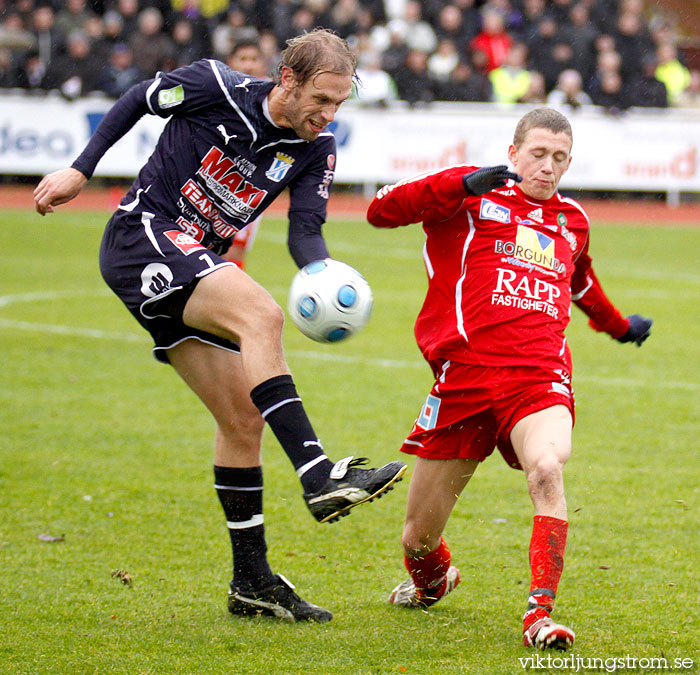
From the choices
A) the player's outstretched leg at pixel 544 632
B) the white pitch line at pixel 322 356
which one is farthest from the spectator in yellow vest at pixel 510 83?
the player's outstretched leg at pixel 544 632

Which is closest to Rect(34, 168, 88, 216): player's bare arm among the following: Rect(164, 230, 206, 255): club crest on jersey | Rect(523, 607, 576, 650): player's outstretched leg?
Rect(164, 230, 206, 255): club crest on jersey

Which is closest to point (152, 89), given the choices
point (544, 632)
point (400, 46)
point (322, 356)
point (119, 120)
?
point (119, 120)

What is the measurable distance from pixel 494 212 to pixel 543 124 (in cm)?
35

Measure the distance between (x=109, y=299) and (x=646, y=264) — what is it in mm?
6701

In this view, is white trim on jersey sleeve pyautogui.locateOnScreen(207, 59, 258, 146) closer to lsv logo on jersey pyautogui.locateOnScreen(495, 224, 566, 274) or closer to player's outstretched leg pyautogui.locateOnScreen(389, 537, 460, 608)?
lsv logo on jersey pyautogui.locateOnScreen(495, 224, 566, 274)

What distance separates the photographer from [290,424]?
143 inches

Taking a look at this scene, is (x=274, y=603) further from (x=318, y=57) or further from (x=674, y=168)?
(x=674, y=168)

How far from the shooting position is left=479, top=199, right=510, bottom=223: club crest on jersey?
13.6 feet

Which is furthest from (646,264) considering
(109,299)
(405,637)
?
(405,637)

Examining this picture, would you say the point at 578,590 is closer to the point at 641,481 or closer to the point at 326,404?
the point at 641,481

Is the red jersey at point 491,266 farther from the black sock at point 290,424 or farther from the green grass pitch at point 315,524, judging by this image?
the green grass pitch at point 315,524

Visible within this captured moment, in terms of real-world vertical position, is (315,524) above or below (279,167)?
below

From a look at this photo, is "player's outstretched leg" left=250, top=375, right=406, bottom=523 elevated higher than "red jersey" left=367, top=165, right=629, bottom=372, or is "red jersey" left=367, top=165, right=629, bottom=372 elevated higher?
"red jersey" left=367, top=165, right=629, bottom=372

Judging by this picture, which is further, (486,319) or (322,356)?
(322,356)
